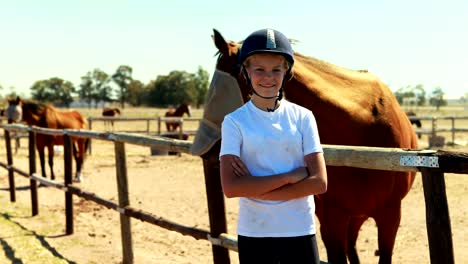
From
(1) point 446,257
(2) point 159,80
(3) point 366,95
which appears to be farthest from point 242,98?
(2) point 159,80

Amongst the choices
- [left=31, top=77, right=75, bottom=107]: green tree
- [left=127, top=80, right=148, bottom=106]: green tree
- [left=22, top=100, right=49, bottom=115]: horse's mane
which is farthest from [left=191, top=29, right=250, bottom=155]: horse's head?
[left=31, top=77, right=75, bottom=107]: green tree

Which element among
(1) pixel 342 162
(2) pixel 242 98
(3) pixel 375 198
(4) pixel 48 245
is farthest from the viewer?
(4) pixel 48 245

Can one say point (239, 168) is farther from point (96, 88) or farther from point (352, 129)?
point (96, 88)

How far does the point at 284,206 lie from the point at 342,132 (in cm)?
135

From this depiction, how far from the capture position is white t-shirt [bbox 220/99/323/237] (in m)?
1.83

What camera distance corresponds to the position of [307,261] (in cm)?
186

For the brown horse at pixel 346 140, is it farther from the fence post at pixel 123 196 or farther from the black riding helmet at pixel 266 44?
the fence post at pixel 123 196

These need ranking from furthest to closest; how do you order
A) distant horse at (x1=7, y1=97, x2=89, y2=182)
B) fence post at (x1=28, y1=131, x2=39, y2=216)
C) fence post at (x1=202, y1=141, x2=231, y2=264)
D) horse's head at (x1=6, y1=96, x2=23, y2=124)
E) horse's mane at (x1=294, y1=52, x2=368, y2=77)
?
horse's head at (x1=6, y1=96, x2=23, y2=124), distant horse at (x1=7, y1=97, x2=89, y2=182), fence post at (x1=28, y1=131, x2=39, y2=216), fence post at (x1=202, y1=141, x2=231, y2=264), horse's mane at (x1=294, y1=52, x2=368, y2=77)

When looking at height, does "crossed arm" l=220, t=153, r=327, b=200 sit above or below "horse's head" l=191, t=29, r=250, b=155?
below

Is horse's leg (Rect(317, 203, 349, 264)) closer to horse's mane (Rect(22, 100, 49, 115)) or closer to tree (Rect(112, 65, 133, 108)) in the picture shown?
horse's mane (Rect(22, 100, 49, 115))

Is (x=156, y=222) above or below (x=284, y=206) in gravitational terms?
below

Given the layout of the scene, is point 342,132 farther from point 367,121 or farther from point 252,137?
point 252,137

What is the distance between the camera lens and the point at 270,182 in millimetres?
1782

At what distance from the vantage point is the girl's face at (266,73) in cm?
184
